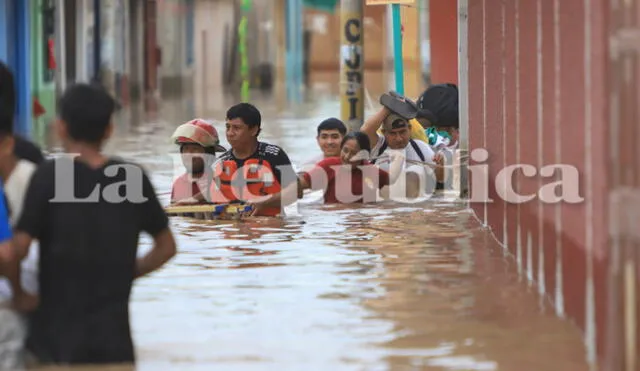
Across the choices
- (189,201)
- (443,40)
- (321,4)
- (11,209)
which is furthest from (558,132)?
(321,4)

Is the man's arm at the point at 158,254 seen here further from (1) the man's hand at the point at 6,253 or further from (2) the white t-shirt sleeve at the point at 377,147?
(2) the white t-shirt sleeve at the point at 377,147

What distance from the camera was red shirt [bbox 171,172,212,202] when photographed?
13305 millimetres

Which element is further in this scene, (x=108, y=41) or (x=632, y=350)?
(x=108, y=41)

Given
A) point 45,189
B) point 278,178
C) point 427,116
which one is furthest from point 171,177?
point 45,189

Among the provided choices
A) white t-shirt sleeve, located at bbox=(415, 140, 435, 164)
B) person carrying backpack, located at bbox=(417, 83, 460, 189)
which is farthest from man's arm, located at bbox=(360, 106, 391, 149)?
person carrying backpack, located at bbox=(417, 83, 460, 189)

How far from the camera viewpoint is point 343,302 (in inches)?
346

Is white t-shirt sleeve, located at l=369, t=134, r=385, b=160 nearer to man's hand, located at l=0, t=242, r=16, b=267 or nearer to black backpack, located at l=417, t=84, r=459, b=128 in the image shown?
black backpack, located at l=417, t=84, r=459, b=128

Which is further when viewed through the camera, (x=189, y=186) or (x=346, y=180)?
(x=346, y=180)

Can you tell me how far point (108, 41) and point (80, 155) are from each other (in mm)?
37898

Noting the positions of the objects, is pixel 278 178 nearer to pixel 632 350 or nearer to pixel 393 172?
pixel 393 172

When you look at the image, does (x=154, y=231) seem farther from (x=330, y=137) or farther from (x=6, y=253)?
(x=330, y=137)

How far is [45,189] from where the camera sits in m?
5.94

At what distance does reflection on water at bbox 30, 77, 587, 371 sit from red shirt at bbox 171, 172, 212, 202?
22 cm

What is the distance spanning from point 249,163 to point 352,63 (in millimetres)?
7079
